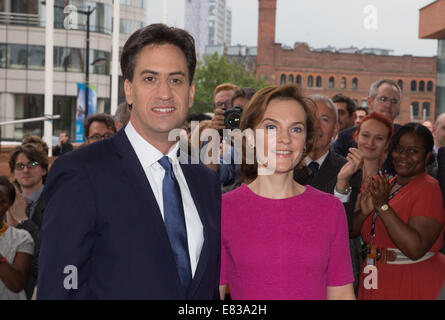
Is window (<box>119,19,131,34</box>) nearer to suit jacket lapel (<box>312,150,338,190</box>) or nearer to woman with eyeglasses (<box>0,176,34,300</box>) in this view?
woman with eyeglasses (<box>0,176,34,300</box>)

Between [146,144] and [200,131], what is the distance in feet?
9.02

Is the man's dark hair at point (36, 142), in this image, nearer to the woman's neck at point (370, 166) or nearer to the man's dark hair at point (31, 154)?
the man's dark hair at point (31, 154)

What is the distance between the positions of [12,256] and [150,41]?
8.46 feet

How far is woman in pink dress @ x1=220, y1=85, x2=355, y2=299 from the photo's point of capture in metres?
2.13

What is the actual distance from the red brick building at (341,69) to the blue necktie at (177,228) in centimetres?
6516

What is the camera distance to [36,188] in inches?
192

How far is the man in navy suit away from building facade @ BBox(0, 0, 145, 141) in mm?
35473

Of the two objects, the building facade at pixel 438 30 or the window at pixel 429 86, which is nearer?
the building facade at pixel 438 30

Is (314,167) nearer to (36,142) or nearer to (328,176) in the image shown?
(328,176)

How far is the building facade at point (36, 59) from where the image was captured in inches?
1451

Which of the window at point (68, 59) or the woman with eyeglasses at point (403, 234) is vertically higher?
the window at point (68, 59)

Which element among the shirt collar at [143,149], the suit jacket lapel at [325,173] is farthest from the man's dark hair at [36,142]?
the shirt collar at [143,149]

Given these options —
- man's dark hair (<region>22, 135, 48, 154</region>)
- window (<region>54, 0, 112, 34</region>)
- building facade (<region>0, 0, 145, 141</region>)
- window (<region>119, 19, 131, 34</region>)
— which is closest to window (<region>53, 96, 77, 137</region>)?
building facade (<region>0, 0, 145, 141</region>)
